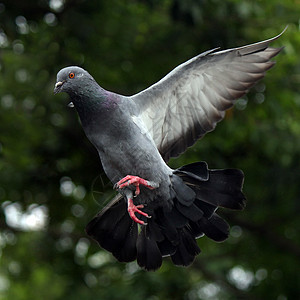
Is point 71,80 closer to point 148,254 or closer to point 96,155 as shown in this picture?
point 148,254

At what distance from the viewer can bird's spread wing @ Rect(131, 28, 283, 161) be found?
3496 mm

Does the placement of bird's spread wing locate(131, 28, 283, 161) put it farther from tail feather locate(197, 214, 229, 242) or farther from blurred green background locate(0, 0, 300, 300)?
blurred green background locate(0, 0, 300, 300)

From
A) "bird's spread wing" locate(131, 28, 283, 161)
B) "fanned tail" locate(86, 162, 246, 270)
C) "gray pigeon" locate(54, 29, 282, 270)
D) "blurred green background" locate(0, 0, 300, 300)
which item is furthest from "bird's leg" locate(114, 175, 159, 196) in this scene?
"blurred green background" locate(0, 0, 300, 300)

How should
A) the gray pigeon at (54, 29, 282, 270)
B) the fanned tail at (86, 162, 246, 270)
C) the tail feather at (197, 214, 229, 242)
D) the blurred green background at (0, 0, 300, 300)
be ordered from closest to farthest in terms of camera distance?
1. the gray pigeon at (54, 29, 282, 270)
2. the fanned tail at (86, 162, 246, 270)
3. the tail feather at (197, 214, 229, 242)
4. the blurred green background at (0, 0, 300, 300)

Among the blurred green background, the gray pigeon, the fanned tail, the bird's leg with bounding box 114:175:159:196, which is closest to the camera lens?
the bird's leg with bounding box 114:175:159:196

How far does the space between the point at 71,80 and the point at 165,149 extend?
0.95m

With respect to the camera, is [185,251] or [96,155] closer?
[185,251]

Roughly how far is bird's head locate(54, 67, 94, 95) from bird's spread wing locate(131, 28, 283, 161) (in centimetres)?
48

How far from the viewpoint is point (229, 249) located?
29.8 ft

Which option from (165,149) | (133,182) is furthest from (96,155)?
(133,182)

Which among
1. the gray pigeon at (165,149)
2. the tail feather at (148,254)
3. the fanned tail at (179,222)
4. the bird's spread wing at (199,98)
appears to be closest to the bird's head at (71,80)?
the gray pigeon at (165,149)

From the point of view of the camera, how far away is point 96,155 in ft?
25.3

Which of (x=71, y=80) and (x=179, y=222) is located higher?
(x=71, y=80)

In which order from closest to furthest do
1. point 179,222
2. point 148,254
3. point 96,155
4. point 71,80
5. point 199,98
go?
point 71,80
point 179,222
point 148,254
point 199,98
point 96,155
